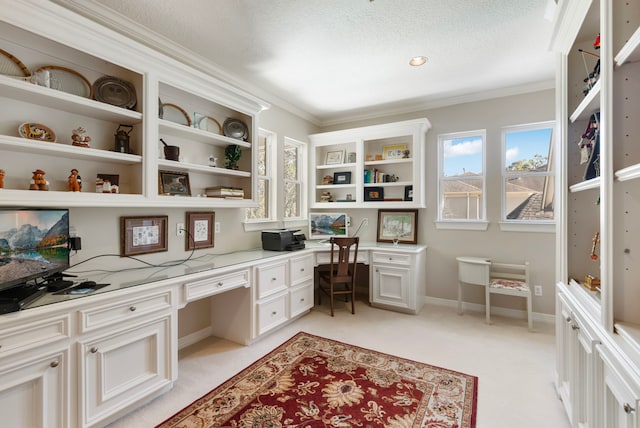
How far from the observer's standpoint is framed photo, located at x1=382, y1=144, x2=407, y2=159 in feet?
13.1

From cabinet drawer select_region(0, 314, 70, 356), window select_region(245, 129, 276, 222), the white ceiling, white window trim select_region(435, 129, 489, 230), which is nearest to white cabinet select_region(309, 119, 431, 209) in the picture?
white window trim select_region(435, 129, 489, 230)

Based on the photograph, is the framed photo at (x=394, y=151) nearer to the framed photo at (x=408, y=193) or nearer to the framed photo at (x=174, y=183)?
the framed photo at (x=408, y=193)

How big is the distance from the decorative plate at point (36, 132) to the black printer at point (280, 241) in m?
1.96

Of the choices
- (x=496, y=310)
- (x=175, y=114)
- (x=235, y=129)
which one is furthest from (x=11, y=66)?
(x=496, y=310)

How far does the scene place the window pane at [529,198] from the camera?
130 inches

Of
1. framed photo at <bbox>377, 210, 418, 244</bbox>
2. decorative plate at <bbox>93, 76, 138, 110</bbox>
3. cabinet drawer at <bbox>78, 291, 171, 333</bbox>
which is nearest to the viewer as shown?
cabinet drawer at <bbox>78, 291, 171, 333</bbox>

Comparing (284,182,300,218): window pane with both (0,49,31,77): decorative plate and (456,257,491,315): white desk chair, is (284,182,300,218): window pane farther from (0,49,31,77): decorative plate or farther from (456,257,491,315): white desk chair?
(0,49,31,77): decorative plate

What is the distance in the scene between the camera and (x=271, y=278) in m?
2.88

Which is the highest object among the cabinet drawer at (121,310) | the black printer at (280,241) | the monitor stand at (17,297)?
the black printer at (280,241)

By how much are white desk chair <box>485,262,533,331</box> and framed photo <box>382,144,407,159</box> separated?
1.84 metres

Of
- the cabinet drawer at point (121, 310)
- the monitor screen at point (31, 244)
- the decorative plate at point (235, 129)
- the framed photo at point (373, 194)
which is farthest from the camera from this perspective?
the framed photo at point (373, 194)

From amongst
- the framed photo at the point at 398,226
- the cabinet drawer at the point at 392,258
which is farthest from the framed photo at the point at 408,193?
the cabinet drawer at the point at 392,258

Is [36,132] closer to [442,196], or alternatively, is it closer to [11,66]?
[11,66]

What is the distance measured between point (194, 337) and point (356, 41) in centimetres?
309
